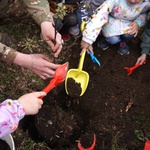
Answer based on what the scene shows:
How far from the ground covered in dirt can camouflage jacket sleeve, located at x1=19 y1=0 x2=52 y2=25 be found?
70 centimetres

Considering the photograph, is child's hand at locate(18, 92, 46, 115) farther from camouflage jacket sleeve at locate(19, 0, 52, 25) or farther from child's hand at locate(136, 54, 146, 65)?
child's hand at locate(136, 54, 146, 65)

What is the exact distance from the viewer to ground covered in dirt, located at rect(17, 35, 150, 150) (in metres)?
2.36

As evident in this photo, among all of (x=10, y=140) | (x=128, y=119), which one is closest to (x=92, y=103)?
(x=128, y=119)

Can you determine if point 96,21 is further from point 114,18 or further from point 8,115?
point 8,115

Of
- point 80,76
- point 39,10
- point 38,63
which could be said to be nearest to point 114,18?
point 80,76

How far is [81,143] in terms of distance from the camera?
2.20 meters

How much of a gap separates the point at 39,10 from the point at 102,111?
105 cm

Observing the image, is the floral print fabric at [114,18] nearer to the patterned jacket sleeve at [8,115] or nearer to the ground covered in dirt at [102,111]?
the ground covered in dirt at [102,111]

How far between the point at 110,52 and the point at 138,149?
107cm

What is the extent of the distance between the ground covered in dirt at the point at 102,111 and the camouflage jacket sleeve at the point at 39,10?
2.30 feet

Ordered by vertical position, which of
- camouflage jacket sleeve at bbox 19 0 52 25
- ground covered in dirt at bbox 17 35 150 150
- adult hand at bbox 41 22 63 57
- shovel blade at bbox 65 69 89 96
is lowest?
ground covered in dirt at bbox 17 35 150 150

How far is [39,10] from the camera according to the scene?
2191 mm

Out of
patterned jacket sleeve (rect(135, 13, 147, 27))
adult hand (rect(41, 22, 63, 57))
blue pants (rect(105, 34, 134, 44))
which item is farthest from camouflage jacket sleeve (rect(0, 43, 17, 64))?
patterned jacket sleeve (rect(135, 13, 147, 27))

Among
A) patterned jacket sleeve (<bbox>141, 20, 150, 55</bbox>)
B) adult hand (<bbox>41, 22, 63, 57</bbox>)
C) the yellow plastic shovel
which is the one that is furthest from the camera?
patterned jacket sleeve (<bbox>141, 20, 150, 55</bbox>)
